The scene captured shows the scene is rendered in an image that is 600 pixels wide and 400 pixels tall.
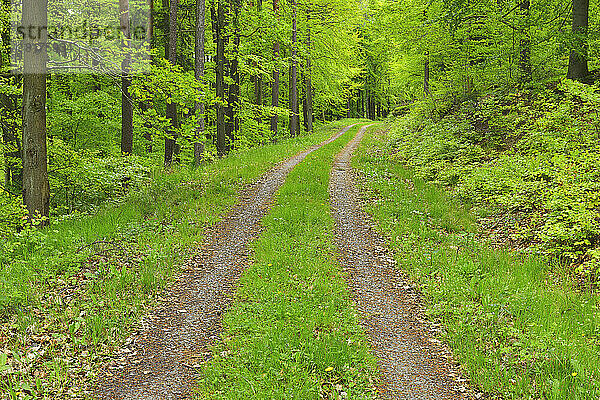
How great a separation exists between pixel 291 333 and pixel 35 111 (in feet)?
24.9

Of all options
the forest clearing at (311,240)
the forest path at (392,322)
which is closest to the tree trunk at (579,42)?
the forest clearing at (311,240)

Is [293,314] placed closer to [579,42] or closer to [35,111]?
[35,111]

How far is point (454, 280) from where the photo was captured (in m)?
7.54

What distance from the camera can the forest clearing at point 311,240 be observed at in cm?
545

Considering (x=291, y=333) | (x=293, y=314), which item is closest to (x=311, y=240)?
(x=293, y=314)

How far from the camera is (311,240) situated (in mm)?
9695

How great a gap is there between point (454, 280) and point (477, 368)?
229cm

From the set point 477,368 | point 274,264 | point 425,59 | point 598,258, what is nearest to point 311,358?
point 477,368

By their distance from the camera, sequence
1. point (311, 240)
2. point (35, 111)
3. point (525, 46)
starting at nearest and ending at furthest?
point (35, 111) < point (311, 240) < point (525, 46)

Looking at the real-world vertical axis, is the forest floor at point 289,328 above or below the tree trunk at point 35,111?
below

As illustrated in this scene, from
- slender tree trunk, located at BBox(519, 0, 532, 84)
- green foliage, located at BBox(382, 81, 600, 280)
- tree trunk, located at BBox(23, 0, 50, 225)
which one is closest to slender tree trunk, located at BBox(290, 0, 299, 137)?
green foliage, located at BBox(382, 81, 600, 280)

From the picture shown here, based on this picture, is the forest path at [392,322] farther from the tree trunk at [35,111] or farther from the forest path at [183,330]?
the tree trunk at [35,111]

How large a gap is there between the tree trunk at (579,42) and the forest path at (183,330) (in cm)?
1119

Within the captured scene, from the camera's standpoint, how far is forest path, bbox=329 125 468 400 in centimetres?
524
